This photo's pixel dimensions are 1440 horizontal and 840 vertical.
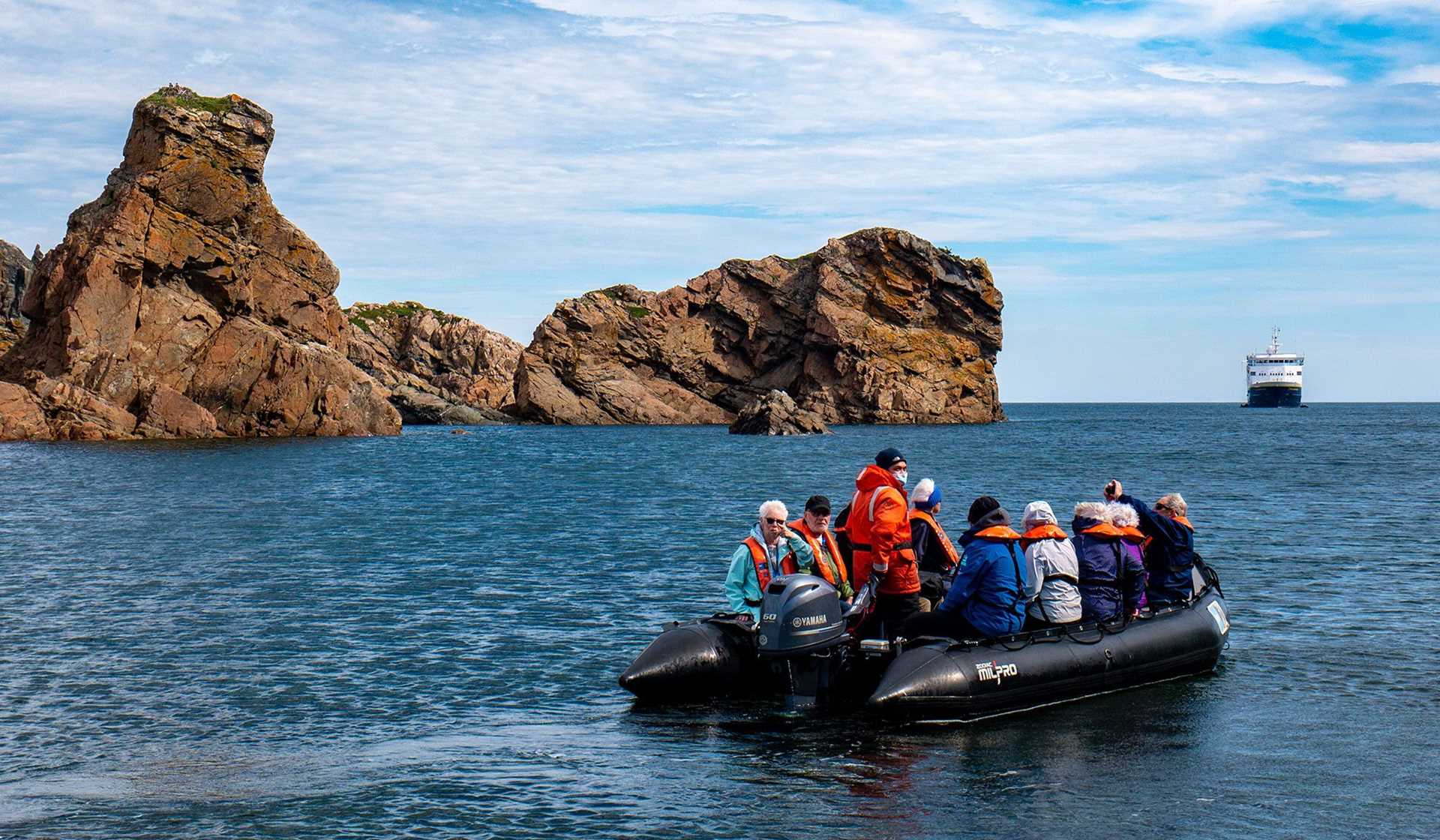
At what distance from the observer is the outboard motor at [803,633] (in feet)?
44.4

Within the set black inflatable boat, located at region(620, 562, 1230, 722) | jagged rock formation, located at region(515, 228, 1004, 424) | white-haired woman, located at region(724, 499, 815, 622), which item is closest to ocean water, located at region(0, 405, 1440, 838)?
black inflatable boat, located at region(620, 562, 1230, 722)

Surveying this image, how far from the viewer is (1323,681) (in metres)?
16.2

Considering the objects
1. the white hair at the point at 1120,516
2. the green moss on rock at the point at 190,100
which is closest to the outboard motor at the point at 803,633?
the white hair at the point at 1120,516

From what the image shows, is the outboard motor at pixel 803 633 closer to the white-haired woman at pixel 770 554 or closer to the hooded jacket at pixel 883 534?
the white-haired woman at pixel 770 554

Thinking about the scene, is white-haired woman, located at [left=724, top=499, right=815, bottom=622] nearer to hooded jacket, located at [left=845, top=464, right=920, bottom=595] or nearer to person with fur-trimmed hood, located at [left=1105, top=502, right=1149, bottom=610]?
hooded jacket, located at [left=845, top=464, right=920, bottom=595]

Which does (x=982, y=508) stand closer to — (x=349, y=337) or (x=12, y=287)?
(x=349, y=337)

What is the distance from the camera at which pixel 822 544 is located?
1456 cm

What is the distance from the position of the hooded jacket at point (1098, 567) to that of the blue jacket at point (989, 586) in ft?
4.46

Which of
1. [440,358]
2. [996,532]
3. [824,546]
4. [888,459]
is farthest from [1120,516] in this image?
[440,358]

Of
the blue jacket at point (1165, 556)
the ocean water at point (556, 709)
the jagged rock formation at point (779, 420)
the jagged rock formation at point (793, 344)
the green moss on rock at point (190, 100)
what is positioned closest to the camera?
the ocean water at point (556, 709)

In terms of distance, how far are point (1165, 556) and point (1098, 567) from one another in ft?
6.48

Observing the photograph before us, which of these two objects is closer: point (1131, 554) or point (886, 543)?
point (886, 543)

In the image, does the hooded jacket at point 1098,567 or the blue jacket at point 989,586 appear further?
the hooded jacket at point 1098,567

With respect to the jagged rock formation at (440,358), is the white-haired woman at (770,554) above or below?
below
